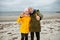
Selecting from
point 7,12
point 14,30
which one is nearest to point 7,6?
point 7,12

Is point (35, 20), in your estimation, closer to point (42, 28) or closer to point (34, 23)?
point (34, 23)

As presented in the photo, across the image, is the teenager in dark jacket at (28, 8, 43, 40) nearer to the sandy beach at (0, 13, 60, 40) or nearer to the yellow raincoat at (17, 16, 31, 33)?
the yellow raincoat at (17, 16, 31, 33)

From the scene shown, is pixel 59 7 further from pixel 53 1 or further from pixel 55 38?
pixel 55 38

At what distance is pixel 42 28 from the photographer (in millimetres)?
1319

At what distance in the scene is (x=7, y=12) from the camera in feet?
4.37

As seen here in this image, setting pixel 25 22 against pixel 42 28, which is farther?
pixel 42 28

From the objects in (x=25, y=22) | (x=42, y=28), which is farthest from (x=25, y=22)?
(x=42, y=28)

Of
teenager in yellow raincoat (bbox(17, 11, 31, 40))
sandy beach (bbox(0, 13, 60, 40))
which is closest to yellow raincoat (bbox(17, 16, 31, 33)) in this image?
teenager in yellow raincoat (bbox(17, 11, 31, 40))

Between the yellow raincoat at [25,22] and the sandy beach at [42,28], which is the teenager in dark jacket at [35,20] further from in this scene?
the sandy beach at [42,28]

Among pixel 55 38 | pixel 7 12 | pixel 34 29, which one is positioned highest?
pixel 7 12

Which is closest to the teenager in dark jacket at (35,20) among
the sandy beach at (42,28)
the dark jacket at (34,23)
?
the dark jacket at (34,23)

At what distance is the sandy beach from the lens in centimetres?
132

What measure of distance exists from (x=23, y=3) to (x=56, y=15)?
12.5 inches

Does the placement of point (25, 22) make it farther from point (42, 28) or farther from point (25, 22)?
point (42, 28)
